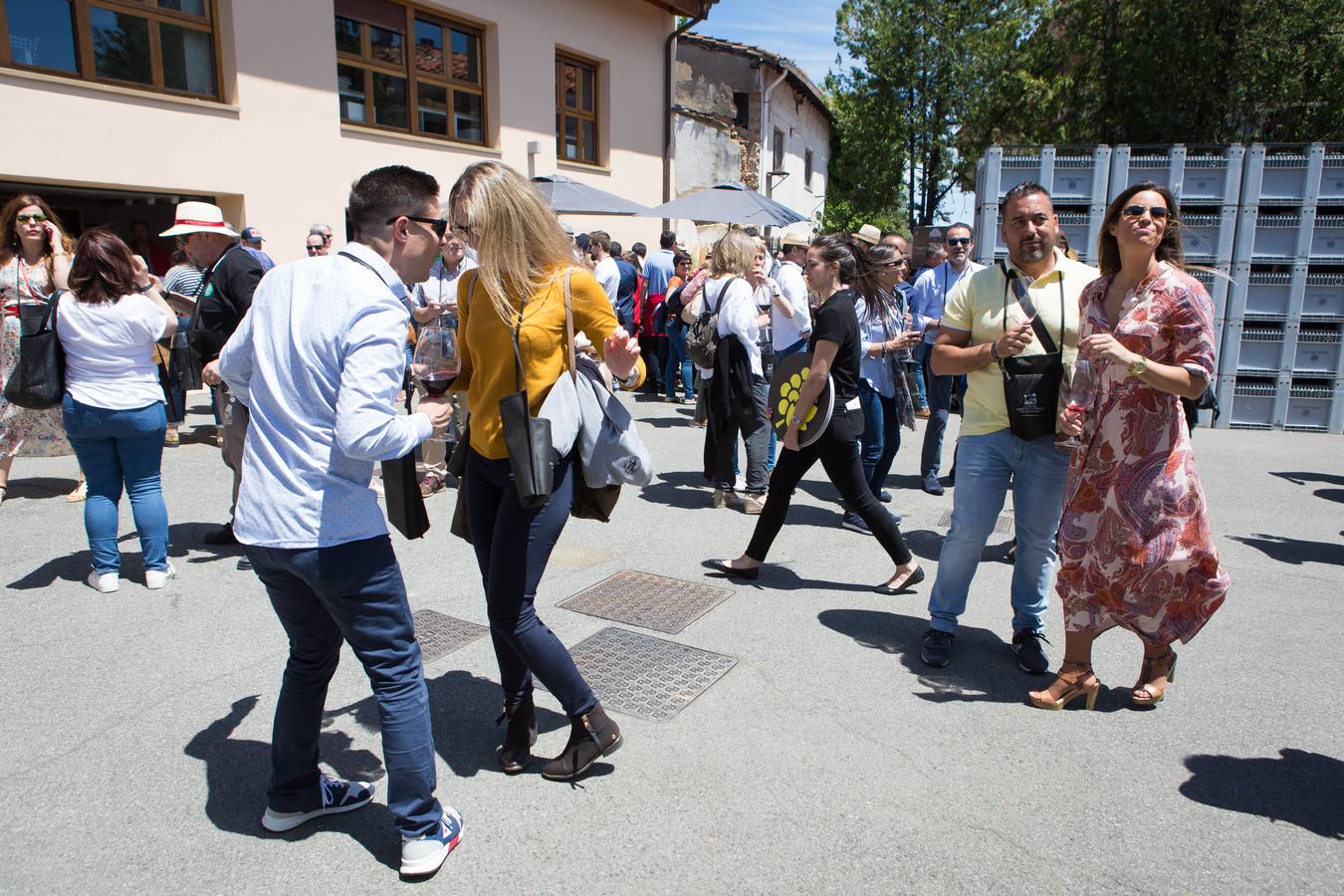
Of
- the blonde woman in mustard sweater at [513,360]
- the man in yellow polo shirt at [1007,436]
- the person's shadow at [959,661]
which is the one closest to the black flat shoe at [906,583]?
the person's shadow at [959,661]

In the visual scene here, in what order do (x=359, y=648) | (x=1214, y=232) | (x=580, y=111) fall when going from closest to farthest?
(x=359, y=648)
(x=1214, y=232)
(x=580, y=111)

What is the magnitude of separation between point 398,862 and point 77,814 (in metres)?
1.11

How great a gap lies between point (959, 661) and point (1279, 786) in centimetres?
127

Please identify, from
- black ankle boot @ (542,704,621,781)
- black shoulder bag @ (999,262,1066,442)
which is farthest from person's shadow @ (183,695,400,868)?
black shoulder bag @ (999,262,1066,442)

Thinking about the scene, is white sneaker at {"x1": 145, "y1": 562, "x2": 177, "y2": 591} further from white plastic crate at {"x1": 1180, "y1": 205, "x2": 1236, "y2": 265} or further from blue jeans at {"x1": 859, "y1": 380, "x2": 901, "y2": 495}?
white plastic crate at {"x1": 1180, "y1": 205, "x2": 1236, "y2": 265}

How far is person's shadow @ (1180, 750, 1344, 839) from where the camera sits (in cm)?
287

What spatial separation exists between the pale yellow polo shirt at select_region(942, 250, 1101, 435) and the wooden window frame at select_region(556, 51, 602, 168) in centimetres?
1240

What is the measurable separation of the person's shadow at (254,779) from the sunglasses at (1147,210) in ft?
10.8

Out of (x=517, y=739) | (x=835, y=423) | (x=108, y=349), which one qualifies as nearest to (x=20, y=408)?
(x=108, y=349)

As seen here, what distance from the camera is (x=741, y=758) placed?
10.3 ft

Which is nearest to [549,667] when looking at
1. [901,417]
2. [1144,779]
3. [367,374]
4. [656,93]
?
[367,374]

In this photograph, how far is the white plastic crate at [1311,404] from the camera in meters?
10.1

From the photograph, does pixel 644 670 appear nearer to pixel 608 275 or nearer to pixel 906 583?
pixel 906 583

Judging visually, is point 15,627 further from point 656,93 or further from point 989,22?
point 989,22
